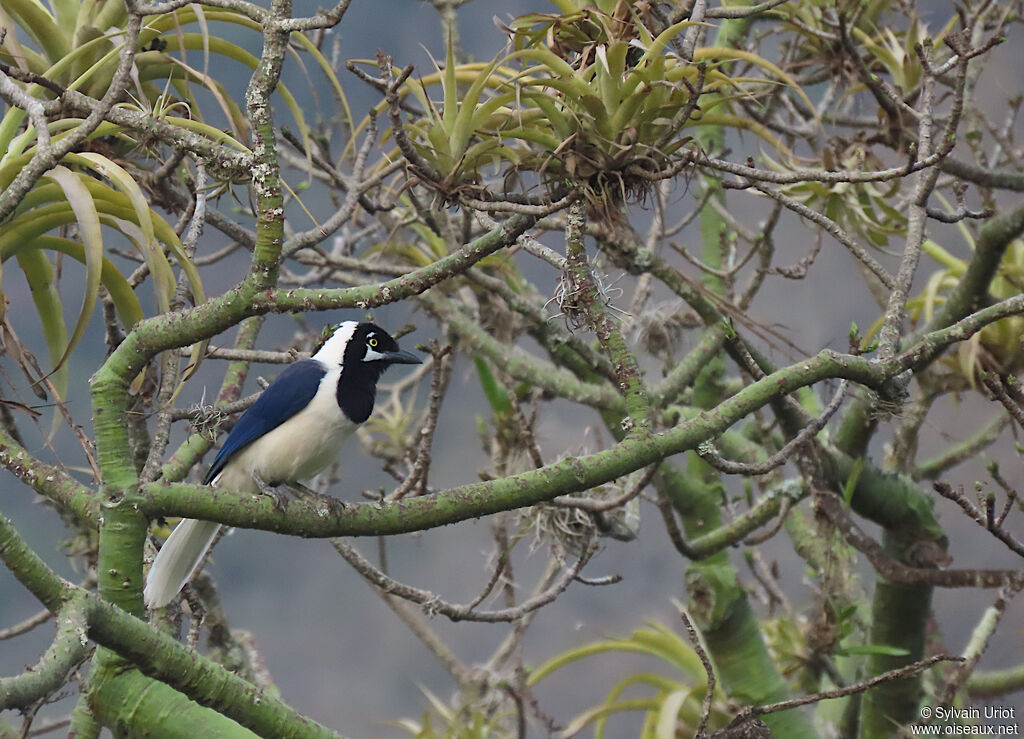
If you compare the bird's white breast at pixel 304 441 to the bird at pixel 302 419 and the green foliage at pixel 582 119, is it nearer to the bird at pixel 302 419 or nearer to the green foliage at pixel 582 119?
the bird at pixel 302 419

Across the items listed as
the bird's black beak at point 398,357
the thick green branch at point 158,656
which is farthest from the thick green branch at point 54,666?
the bird's black beak at point 398,357

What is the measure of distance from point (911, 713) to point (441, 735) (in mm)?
1415

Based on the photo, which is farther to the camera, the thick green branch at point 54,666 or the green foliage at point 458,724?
the green foliage at point 458,724

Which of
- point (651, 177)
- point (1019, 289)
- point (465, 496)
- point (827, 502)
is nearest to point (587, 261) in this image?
point (651, 177)

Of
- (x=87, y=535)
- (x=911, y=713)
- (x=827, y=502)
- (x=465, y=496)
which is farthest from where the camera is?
(x=911, y=713)

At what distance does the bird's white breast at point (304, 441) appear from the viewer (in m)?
2.05

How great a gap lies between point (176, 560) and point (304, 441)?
306 mm

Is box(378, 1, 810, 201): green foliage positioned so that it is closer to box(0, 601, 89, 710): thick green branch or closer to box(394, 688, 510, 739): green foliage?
box(0, 601, 89, 710): thick green branch

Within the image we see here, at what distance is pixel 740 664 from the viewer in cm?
312

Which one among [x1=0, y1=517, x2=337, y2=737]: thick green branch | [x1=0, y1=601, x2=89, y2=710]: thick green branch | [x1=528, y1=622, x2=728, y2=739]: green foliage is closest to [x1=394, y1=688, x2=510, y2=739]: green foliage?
[x1=528, y1=622, x2=728, y2=739]: green foliage

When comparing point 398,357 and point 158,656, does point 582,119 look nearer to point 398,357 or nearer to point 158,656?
point 398,357

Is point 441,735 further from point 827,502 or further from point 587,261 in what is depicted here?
point 587,261

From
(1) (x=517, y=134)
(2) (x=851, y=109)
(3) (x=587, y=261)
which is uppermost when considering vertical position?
(2) (x=851, y=109)

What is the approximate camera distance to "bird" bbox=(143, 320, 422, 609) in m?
2.00
